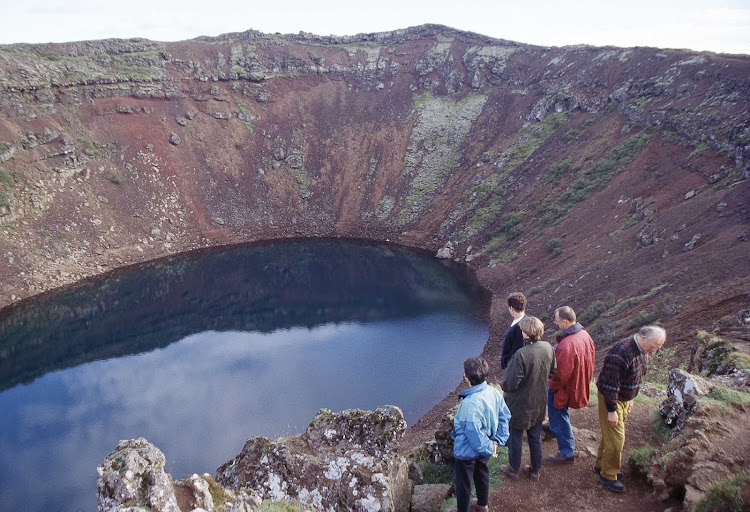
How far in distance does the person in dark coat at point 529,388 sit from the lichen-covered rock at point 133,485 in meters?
4.08

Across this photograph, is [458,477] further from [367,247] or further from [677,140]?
[367,247]

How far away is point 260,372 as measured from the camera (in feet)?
71.6

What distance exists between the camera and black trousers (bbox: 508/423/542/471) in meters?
6.54

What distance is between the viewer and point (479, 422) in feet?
17.8

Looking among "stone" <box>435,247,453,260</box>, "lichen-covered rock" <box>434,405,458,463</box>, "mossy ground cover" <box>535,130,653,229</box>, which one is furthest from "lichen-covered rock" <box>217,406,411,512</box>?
"stone" <box>435,247,453,260</box>

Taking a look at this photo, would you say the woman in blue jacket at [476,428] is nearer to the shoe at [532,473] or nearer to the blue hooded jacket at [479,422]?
the blue hooded jacket at [479,422]

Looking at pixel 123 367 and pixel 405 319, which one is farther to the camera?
pixel 405 319

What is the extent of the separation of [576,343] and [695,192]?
21.7 meters

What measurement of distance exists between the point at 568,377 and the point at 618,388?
0.72 metres

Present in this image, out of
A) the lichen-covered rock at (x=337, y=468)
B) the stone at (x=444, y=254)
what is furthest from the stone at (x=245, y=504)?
the stone at (x=444, y=254)

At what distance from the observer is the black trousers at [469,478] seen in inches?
225

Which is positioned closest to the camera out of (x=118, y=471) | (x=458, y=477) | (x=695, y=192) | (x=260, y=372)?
(x=118, y=471)

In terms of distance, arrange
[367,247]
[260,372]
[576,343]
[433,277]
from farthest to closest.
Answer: [367,247], [433,277], [260,372], [576,343]

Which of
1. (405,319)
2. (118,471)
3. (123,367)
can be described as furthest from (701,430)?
(123,367)
